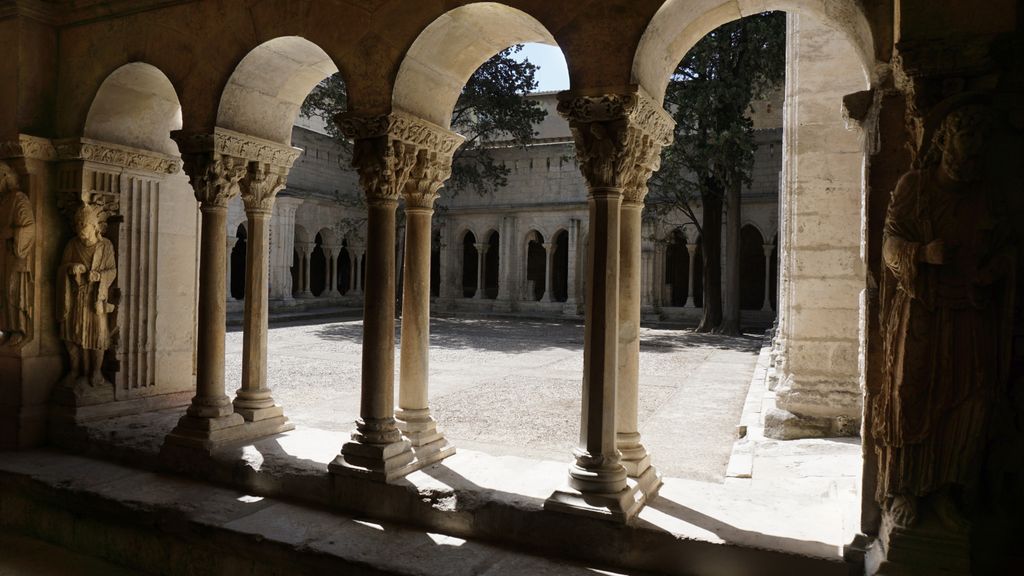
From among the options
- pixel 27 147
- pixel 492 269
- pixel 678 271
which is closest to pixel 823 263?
pixel 27 147

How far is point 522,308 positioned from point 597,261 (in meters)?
20.5

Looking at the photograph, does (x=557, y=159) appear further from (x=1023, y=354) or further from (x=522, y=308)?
(x=1023, y=354)

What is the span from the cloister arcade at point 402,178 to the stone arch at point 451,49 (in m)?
0.02

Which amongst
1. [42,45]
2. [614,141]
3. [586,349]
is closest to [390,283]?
[586,349]

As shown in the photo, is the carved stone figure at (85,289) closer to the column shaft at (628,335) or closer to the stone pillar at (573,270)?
the column shaft at (628,335)

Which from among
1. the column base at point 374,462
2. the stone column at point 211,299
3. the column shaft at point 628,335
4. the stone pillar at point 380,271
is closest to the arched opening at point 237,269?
the stone column at point 211,299

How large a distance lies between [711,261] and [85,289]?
15.5 m

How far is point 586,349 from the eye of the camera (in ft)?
12.8

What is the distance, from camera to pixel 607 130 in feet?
12.5

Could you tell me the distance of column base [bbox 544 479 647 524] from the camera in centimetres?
359

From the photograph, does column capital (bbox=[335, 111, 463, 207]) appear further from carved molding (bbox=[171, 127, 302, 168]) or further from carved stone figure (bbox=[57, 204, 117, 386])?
carved stone figure (bbox=[57, 204, 117, 386])

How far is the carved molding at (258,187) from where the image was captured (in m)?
5.34

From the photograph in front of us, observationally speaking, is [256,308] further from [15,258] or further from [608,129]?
[608,129]

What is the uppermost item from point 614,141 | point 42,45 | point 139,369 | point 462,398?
point 42,45
